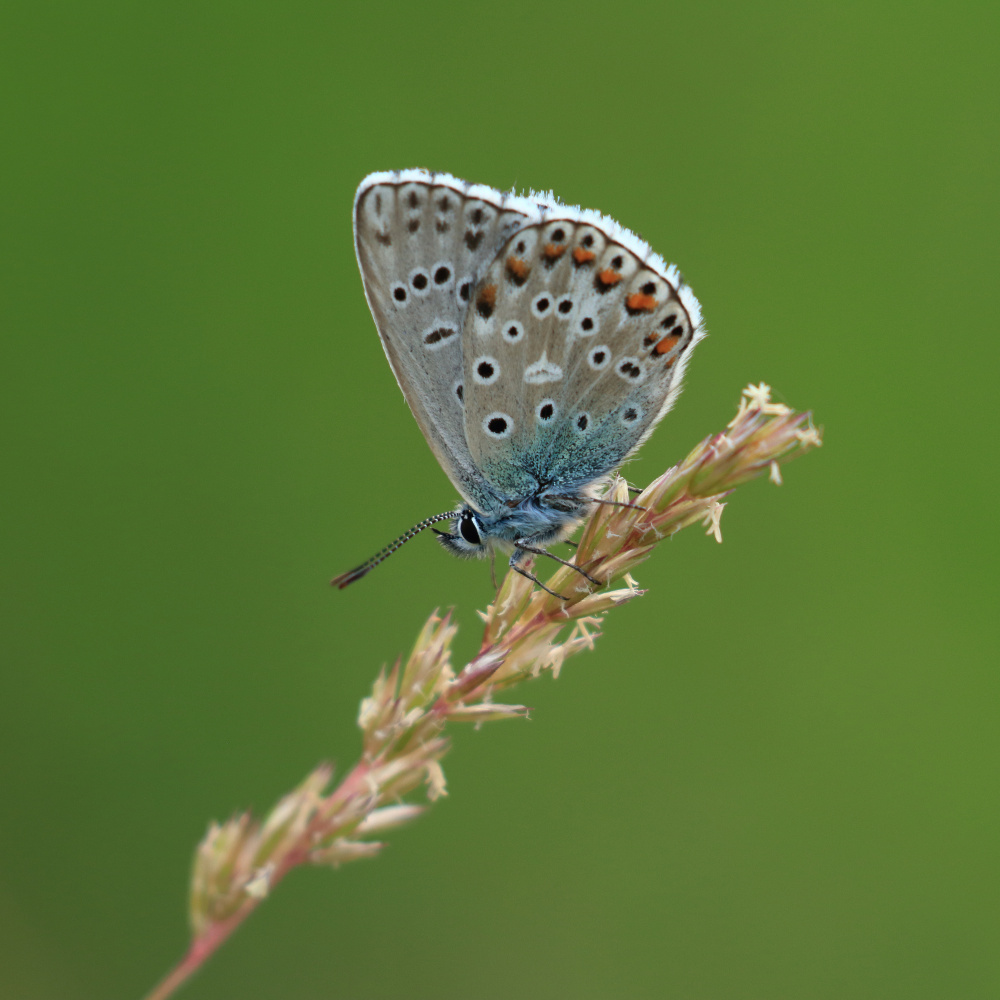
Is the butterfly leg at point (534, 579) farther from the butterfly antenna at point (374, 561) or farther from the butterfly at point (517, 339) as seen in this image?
the butterfly antenna at point (374, 561)

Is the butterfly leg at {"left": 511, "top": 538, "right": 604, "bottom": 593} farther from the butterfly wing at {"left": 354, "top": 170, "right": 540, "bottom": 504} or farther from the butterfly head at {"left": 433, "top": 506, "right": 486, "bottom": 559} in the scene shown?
the butterfly wing at {"left": 354, "top": 170, "right": 540, "bottom": 504}

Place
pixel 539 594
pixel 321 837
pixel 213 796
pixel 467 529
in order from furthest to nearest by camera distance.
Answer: pixel 213 796
pixel 467 529
pixel 539 594
pixel 321 837

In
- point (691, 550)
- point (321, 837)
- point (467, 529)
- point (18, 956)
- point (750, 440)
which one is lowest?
point (18, 956)

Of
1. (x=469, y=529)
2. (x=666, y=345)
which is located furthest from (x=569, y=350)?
(x=469, y=529)

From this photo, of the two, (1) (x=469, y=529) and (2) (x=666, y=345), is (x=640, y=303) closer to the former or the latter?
(2) (x=666, y=345)

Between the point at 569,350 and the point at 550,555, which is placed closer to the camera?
the point at 550,555

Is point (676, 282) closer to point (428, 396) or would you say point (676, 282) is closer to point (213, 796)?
point (428, 396)

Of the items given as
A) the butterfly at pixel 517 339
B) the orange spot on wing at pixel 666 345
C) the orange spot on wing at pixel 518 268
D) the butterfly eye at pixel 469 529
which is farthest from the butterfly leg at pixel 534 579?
the orange spot on wing at pixel 518 268

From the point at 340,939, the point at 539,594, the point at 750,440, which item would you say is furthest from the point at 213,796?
the point at 750,440
